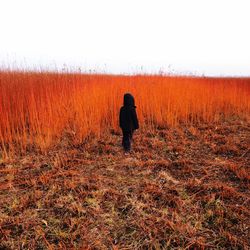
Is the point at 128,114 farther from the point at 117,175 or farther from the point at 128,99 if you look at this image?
the point at 117,175

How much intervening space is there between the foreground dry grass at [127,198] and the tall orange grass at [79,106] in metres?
0.47

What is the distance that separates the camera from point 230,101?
6.18 m

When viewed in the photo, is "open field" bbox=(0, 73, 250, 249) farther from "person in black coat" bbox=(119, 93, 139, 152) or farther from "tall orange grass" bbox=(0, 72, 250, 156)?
"person in black coat" bbox=(119, 93, 139, 152)

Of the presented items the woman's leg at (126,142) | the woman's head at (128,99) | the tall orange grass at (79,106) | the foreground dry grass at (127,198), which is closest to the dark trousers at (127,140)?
the woman's leg at (126,142)

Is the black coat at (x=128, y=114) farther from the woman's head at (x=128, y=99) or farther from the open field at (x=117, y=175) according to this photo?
the open field at (x=117, y=175)

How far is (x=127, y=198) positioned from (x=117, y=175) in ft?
1.58

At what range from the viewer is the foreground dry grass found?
160 cm

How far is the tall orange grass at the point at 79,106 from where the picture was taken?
3.41 m

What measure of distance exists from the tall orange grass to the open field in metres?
0.03

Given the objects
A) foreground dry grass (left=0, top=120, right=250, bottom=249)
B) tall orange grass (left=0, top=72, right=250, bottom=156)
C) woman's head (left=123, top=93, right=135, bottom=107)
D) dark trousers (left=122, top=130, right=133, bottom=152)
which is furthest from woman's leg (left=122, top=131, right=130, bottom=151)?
tall orange grass (left=0, top=72, right=250, bottom=156)

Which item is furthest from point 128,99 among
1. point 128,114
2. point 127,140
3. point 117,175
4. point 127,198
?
point 127,198

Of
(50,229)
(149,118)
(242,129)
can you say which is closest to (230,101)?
(242,129)

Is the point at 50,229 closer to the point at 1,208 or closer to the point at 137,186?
the point at 1,208

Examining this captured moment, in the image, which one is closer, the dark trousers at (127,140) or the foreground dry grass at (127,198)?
the foreground dry grass at (127,198)
